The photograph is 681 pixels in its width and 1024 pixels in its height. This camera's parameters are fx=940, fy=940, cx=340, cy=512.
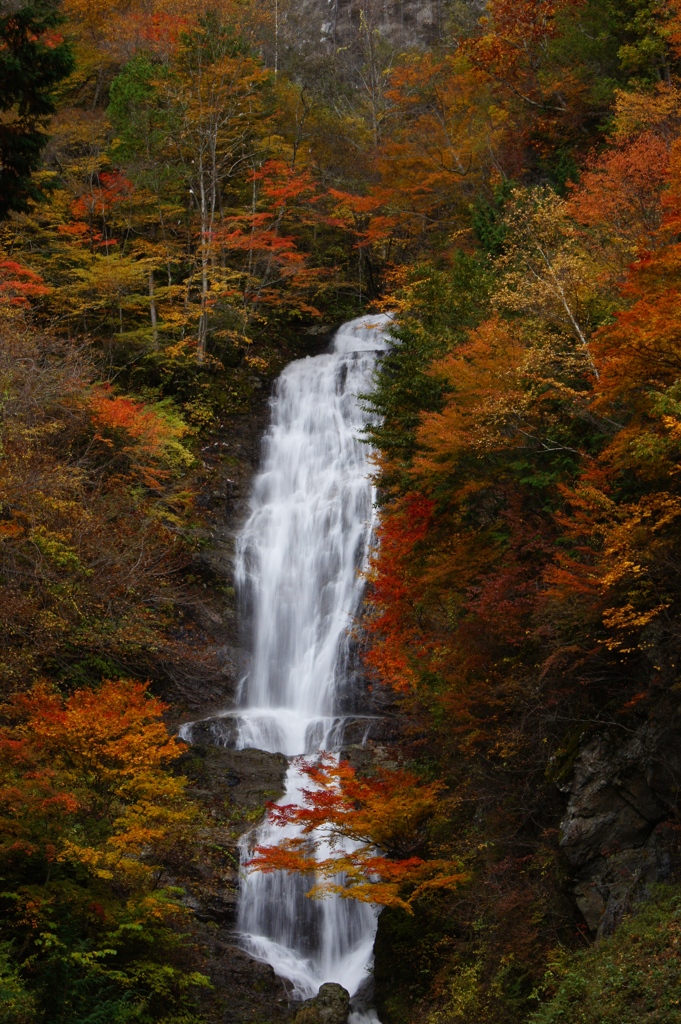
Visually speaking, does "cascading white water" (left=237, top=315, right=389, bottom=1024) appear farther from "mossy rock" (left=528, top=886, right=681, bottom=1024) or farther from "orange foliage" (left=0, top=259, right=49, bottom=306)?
"orange foliage" (left=0, top=259, right=49, bottom=306)

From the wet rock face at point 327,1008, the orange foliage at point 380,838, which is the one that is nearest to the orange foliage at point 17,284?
the orange foliage at point 380,838

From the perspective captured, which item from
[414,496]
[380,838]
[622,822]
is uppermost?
[414,496]

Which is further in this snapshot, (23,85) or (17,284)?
(17,284)

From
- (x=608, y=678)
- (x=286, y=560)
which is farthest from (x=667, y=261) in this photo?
(x=286, y=560)

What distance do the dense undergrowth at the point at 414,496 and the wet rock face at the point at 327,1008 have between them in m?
0.74

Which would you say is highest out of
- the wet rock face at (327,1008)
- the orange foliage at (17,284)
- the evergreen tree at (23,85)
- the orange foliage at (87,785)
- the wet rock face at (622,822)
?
the orange foliage at (17,284)

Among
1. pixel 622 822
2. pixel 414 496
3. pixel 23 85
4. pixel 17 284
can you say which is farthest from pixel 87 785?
pixel 17 284

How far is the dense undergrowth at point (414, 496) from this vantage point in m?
11.1

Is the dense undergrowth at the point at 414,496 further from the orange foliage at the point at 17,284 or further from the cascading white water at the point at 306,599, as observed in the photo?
the cascading white water at the point at 306,599

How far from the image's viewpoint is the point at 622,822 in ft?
35.6

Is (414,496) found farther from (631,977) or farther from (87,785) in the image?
(631,977)

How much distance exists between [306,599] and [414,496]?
25.4 ft

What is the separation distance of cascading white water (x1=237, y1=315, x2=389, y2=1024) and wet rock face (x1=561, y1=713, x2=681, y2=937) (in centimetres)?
479

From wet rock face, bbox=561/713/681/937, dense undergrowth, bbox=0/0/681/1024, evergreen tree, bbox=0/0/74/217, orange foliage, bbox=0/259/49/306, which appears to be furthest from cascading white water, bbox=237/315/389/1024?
evergreen tree, bbox=0/0/74/217
